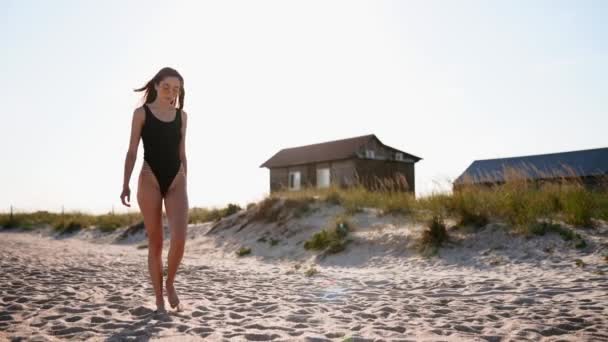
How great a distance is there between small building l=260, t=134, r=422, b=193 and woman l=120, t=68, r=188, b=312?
1598cm

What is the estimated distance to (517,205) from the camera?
7391 millimetres

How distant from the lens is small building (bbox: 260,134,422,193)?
66.6ft

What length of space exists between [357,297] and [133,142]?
7.80 feet

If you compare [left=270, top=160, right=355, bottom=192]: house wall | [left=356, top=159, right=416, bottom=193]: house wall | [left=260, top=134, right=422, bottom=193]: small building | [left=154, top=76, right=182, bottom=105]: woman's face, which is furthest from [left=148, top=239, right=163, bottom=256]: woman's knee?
[left=356, top=159, right=416, bottom=193]: house wall

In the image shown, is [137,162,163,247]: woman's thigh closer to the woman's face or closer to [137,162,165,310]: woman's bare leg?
[137,162,165,310]: woman's bare leg

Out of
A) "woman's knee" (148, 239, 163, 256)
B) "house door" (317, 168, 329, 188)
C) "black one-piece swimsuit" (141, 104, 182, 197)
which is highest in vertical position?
"house door" (317, 168, 329, 188)

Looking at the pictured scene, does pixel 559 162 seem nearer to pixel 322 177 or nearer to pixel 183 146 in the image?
pixel 322 177

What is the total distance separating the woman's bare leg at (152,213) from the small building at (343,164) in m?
16.0

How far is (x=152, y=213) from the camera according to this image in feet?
10.7

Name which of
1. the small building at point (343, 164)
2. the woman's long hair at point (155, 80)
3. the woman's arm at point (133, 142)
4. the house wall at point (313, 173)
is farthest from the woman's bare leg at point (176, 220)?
the small building at point (343, 164)

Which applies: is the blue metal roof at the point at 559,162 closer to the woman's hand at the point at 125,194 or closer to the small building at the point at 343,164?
the small building at the point at 343,164

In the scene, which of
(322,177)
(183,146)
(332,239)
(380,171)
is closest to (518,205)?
(332,239)

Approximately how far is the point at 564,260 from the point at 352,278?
2789 millimetres

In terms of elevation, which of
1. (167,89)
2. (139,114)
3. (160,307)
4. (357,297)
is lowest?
(357,297)
